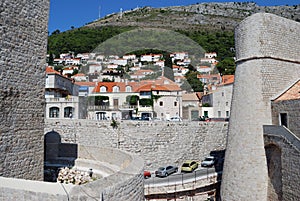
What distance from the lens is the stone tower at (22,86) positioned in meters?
4.99

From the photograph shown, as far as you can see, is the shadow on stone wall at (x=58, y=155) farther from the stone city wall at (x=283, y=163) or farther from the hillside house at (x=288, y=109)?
the hillside house at (x=288, y=109)

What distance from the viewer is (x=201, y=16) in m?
119

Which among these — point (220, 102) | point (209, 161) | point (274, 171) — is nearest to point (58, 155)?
point (274, 171)

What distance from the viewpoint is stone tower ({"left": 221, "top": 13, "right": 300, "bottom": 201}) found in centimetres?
905

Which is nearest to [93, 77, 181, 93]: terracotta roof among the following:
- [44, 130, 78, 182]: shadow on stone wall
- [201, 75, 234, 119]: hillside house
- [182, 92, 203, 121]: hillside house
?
[182, 92, 203, 121]: hillside house

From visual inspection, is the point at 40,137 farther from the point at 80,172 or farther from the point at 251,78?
the point at 251,78

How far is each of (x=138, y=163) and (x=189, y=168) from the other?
953cm

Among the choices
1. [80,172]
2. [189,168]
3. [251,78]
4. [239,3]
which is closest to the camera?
[80,172]

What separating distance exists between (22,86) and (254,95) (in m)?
7.69

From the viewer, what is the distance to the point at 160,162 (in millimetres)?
14914

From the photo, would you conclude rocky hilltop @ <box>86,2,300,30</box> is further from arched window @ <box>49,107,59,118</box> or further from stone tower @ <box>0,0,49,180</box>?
stone tower @ <box>0,0,49,180</box>

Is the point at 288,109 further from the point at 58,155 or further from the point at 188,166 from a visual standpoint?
the point at 58,155

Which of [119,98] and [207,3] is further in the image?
[207,3]

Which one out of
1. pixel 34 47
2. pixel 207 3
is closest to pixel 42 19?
pixel 34 47
